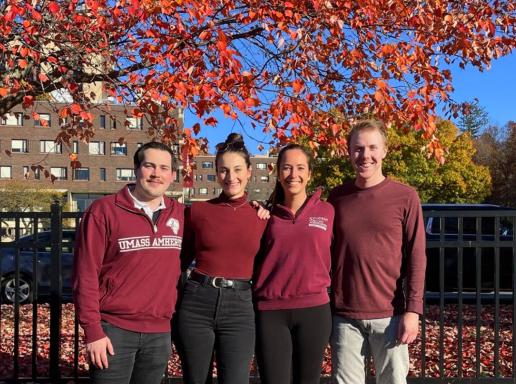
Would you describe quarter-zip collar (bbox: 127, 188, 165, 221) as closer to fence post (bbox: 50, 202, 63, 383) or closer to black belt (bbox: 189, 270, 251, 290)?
black belt (bbox: 189, 270, 251, 290)

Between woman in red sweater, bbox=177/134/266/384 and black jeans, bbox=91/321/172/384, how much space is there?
5.5 inches

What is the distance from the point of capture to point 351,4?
6445mm

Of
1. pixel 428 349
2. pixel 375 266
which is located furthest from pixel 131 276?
pixel 428 349

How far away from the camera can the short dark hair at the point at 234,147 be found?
3727mm

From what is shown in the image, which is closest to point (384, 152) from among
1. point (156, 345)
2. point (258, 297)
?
point (258, 297)

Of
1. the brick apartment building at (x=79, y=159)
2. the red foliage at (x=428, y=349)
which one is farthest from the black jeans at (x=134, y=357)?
the brick apartment building at (x=79, y=159)

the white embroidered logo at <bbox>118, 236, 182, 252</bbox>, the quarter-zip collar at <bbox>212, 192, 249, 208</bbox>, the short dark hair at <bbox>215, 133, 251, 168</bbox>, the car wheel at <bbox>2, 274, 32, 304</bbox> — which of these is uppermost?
the short dark hair at <bbox>215, 133, 251, 168</bbox>

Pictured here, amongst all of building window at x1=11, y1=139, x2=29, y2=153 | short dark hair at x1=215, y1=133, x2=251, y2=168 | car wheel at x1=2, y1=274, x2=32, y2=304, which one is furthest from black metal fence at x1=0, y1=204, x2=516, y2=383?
building window at x1=11, y1=139, x2=29, y2=153

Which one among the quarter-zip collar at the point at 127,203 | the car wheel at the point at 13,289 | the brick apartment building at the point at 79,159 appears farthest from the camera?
the brick apartment building at the point at 79,159

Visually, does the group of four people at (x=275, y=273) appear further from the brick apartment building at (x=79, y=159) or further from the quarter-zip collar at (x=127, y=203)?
the brick apartment building at (x=79, y=159)

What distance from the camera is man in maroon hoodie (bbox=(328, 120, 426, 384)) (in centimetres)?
363

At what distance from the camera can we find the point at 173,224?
352cm

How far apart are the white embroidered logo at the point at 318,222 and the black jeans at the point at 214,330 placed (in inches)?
21.6

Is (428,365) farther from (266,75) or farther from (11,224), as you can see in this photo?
(11,224)
